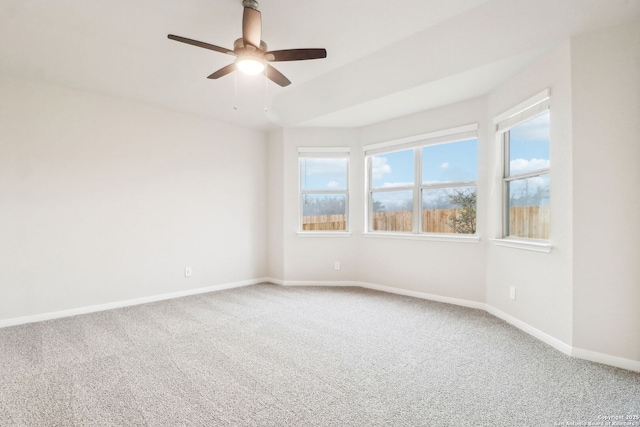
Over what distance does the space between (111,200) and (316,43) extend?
9.93 feet

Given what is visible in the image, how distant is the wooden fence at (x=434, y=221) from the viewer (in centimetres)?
302

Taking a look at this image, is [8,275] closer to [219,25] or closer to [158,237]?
[158,237]

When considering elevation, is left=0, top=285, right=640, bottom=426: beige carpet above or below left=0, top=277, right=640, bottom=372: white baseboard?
below

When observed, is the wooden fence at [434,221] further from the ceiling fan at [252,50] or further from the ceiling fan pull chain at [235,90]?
the ceiling fan at [252,50]

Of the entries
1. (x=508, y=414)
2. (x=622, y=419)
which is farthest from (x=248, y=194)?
(x=622, y=419)

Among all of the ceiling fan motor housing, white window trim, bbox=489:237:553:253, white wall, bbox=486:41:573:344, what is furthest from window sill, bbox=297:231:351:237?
the ceiling fan motor housing

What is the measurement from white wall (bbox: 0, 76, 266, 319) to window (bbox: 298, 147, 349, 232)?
35.0 inches

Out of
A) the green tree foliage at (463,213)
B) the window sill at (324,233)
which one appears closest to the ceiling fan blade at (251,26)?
the green tree foliage at (463,213)

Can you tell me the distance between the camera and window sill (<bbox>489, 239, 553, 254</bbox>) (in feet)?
9.05

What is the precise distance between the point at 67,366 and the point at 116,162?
2.41 meters

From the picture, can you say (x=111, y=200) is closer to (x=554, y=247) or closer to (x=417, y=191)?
(x=417, y=191)

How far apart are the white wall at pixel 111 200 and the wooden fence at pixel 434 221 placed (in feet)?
3.91

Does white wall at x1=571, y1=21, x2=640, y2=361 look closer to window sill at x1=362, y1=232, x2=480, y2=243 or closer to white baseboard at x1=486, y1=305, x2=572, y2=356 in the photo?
white baseboard at x1=486, y1=305, x2=572, y2=356

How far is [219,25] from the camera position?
8.29 ft
